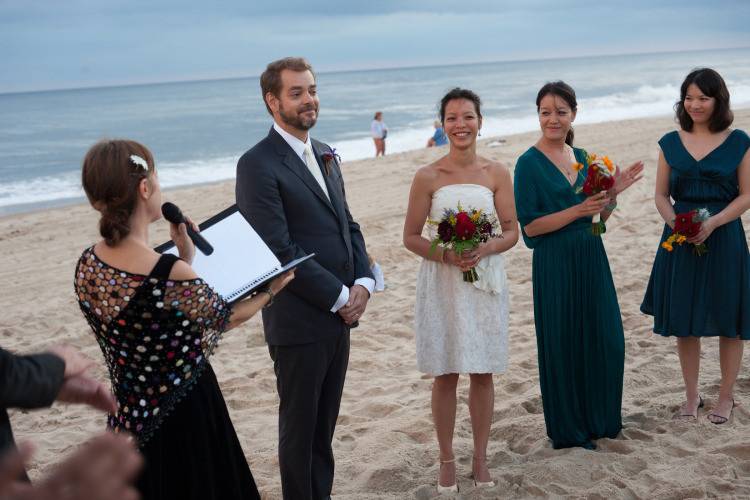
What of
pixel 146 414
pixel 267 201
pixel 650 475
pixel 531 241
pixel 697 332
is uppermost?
pixel 267 201

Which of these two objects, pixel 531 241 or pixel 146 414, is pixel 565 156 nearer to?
pixel 531 241

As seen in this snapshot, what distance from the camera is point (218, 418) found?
294 centimetres

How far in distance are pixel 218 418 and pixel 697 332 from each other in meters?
3.08

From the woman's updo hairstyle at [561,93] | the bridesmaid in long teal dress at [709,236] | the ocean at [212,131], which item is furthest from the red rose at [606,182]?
the ocean at [212,131]

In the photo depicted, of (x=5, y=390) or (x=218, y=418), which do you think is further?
(x=218, y=418)

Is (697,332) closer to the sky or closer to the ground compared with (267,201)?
closer to the ground

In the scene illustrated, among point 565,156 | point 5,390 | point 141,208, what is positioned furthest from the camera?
point 565,156

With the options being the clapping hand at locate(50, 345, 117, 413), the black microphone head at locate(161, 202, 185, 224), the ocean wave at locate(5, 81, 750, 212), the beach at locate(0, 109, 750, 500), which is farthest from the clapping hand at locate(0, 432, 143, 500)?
the ocean wave at locate(5, 81, 750, 212)

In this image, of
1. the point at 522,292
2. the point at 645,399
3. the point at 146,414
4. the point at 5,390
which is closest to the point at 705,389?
the point at 645,399

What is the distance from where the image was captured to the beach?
4.09m

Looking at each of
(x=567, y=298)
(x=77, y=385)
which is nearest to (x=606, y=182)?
(x=567, y=298)

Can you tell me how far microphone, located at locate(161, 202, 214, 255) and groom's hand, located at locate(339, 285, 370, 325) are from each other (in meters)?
0.84

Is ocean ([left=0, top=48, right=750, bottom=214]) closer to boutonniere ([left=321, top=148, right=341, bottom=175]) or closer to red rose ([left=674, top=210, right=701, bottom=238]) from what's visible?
boutonniere ([left=321, top=148, right=341, bottom=175])

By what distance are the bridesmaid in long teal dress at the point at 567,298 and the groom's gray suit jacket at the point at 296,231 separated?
50.5 inches
